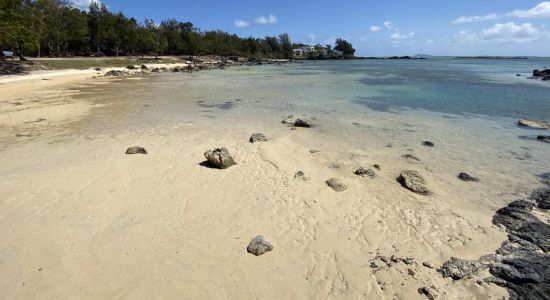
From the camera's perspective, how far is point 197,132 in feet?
49.4

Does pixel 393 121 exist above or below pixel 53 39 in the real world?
below

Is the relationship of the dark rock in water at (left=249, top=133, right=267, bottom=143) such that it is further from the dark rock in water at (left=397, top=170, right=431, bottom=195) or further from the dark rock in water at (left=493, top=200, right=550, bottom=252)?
the dark rock in water at (left=493, top=200, right=550, bottom=252)

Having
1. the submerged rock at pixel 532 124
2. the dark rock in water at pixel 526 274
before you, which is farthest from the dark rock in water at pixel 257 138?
the submerged rock at pixel 532 124

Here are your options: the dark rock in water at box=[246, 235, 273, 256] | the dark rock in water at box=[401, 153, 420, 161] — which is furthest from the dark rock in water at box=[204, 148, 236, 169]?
the dark rock in water at box=[401, 153, 420, 161]

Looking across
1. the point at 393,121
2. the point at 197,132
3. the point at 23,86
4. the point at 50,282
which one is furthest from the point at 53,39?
the point at 50,282

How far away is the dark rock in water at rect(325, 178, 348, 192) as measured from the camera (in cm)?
912

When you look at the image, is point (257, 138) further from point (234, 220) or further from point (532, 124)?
point (532, 124)

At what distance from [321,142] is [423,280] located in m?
8.66

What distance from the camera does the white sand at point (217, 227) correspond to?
18.1 feet

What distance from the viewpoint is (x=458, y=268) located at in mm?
5914

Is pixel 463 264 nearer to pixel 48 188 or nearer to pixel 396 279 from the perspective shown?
pixel 396 279

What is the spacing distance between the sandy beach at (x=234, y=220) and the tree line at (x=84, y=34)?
36822 millimetres

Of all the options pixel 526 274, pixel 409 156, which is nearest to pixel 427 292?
pixel 526 274

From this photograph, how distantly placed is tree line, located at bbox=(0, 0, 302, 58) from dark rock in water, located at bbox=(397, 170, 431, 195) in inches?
1700
